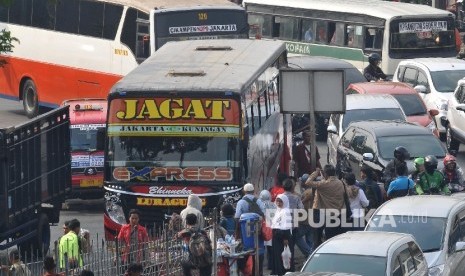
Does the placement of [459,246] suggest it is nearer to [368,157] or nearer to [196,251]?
[196,251]

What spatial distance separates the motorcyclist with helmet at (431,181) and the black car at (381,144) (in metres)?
2.01

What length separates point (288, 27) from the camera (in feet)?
140

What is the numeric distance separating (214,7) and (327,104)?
487 inches

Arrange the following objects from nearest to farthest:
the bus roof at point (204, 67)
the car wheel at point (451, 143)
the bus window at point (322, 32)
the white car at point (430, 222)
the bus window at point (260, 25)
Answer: the white car at point (430, 222) < the bus roof at point (204, 67) < the car wheel at point (451, 143) < the bus window at point (322, 32) < the bus window at point (260, 25)

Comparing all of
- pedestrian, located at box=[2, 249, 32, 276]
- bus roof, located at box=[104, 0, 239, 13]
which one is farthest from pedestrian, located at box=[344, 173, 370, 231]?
bus roof, located at box=[104, 0, 239, 13]

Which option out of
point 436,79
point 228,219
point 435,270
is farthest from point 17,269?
point 436,79

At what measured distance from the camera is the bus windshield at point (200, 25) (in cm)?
3231

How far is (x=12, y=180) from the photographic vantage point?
20781 millimetres

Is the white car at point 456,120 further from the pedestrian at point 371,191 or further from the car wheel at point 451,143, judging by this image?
the pedestrian at point 371,191

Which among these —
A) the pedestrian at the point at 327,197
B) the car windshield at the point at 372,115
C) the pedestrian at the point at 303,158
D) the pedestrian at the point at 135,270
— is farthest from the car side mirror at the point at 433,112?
the pedestrian at the point at 135,270

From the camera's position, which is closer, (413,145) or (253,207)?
(253,207)

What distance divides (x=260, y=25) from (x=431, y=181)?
22.5 m

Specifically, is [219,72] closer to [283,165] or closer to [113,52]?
[283,165]

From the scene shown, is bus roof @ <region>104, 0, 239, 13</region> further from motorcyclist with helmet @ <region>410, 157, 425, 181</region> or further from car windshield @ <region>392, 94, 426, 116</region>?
motorcyclist with helmet @ <region>410, 157, 425, 181</region>
